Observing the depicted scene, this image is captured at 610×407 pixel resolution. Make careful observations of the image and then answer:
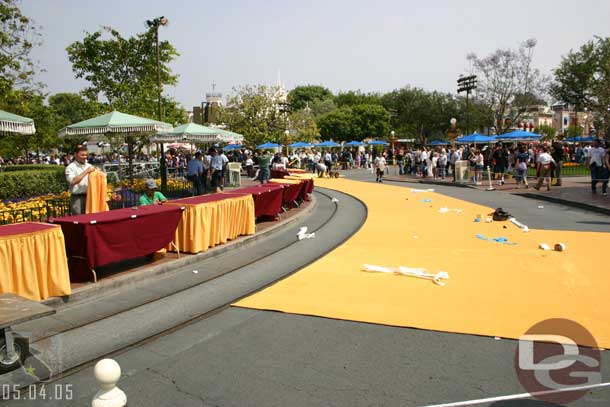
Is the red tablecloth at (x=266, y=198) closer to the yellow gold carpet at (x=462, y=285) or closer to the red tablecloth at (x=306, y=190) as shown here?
the yellow gold carpet at (x=462, y=285)

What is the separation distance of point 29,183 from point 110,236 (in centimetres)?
1392

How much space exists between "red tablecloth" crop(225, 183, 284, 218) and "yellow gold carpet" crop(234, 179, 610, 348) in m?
2.70

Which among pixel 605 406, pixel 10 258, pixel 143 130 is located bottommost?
pixel 605 406

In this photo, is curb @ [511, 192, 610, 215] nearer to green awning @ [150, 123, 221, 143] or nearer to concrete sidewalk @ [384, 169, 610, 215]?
concrete sidewalk @ [384, 169, 610, 215]

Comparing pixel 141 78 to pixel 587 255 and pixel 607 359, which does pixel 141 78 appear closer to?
pixel 587 255

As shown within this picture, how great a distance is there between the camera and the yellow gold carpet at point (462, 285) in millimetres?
5676

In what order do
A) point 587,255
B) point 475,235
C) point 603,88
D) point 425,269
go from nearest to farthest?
A: point 425,269 → point 587,255 → point 475,235 → point 603,88

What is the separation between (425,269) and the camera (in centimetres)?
789

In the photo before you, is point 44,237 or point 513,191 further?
point 513,191

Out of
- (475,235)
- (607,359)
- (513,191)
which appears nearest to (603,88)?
(513,191)

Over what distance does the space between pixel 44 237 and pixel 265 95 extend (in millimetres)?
38153

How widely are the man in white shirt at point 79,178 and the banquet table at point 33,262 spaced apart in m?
2.20

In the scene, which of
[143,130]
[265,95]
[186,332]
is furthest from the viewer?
[265,95]

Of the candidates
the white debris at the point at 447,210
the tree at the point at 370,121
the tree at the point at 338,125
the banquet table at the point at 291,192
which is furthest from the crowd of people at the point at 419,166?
the tree at the point at 370,121
